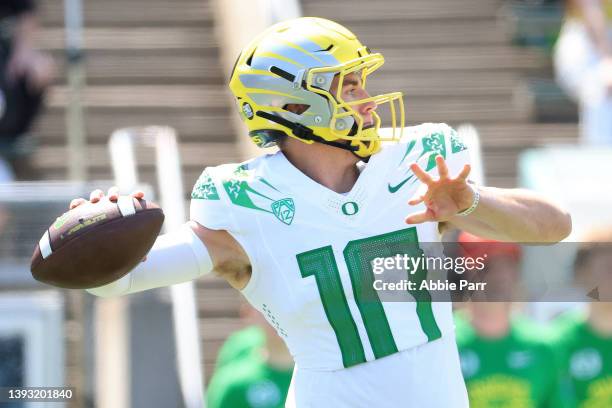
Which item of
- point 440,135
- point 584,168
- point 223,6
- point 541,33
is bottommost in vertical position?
point 440,135

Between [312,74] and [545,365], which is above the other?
[312,74]

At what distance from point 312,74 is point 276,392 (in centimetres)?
225

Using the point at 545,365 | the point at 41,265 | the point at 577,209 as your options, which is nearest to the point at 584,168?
the point at 577,209

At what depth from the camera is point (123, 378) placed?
619cm

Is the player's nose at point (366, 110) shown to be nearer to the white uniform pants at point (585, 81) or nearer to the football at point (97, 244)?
the football at point (97, 244)

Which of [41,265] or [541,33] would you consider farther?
[541,33]

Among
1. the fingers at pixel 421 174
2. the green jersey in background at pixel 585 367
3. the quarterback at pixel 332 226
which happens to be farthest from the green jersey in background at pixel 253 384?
the fingers at pixel 421 174

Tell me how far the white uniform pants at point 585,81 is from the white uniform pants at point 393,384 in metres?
4.11

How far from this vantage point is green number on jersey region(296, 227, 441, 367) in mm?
3770

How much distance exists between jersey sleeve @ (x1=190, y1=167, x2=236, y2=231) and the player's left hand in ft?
1.79

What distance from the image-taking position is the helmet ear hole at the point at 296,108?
392cm

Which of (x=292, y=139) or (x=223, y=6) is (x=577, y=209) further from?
(x=223, y=6)

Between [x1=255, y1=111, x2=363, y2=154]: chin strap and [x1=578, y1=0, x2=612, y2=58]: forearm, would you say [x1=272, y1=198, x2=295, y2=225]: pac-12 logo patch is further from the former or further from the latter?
[x1=578, y1=0, x2=612, y2=58]: forearm

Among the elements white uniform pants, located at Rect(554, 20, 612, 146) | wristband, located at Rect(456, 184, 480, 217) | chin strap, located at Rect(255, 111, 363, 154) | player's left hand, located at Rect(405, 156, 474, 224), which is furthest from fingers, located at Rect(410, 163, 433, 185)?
white uniform pants, located at Rect(554, 20, 612, 146)
